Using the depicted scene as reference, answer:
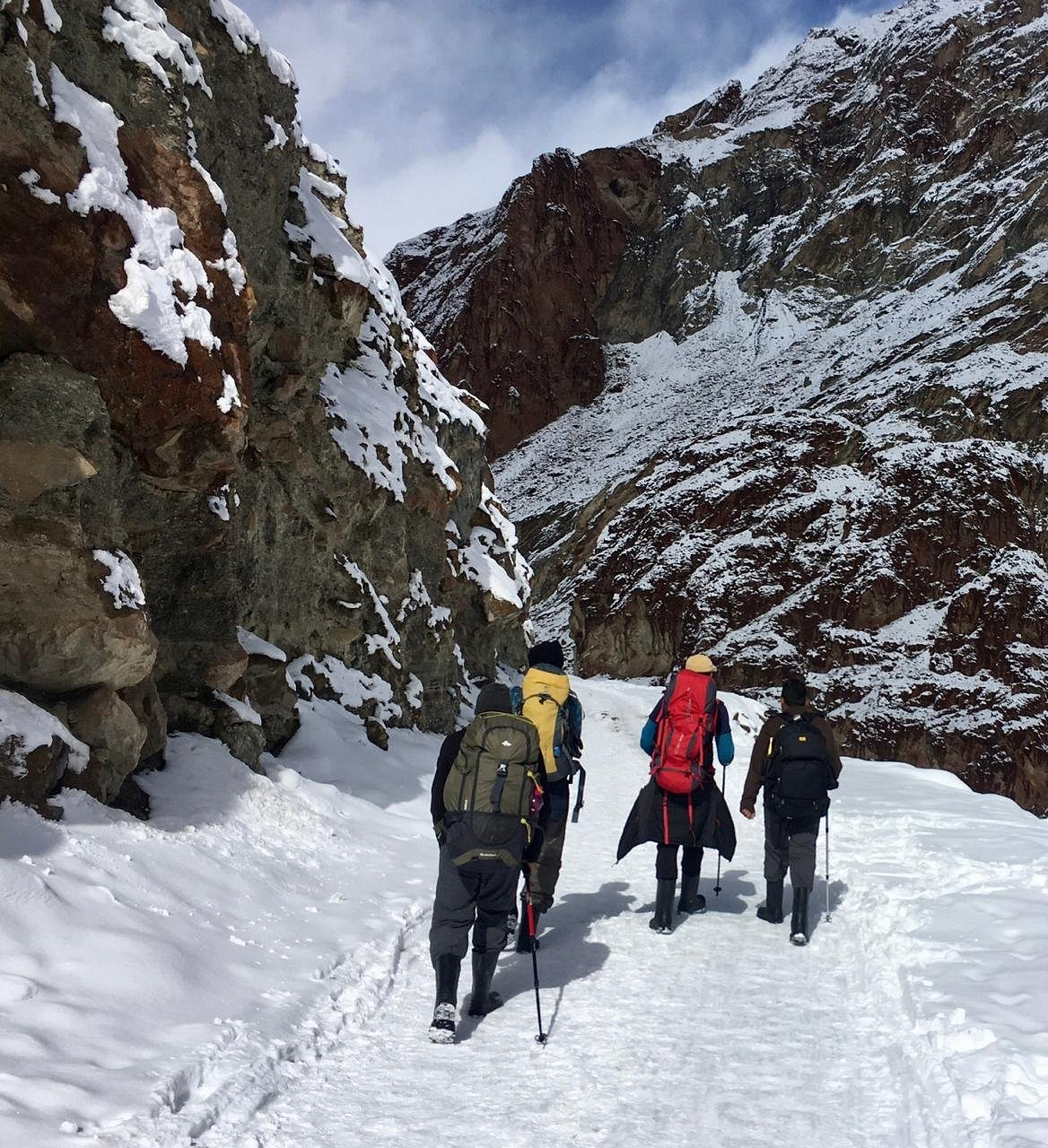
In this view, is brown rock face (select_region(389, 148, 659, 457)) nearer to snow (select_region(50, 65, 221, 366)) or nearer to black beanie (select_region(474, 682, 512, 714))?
snow (select_region(50, 65, 221, 366))

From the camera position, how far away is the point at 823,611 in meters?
42.5

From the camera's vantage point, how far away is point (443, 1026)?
434 centimetres

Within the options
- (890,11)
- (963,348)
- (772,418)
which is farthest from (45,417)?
(890,11)

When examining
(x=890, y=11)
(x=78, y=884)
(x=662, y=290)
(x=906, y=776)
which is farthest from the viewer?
(x=890, y=11)

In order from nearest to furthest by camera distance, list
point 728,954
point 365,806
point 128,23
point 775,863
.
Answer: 1. point 728,954
2. point 775,863
3. point 128,23
4. point 365,806

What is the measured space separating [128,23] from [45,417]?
3.86 m

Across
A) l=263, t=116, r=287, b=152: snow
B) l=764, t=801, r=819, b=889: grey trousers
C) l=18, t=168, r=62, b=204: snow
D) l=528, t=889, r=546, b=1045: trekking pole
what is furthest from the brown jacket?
l=263, t=116, r=287, b=152: snow

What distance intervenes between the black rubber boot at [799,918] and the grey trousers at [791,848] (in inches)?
2.0

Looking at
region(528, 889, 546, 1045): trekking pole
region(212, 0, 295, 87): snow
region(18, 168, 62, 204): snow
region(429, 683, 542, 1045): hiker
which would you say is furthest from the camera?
region(212, 0, 295, 87): snow

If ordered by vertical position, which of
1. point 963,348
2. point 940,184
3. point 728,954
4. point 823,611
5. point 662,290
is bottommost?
point 728,954

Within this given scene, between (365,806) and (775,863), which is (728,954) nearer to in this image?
(775,863)

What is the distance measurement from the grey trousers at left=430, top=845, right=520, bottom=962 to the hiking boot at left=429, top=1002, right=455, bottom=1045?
244 mm

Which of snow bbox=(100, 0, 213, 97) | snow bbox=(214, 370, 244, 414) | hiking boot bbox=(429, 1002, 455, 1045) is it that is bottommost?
hiking boot bbox=(429, 1002, 455, 1045)

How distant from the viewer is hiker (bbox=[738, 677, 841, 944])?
248 inches
